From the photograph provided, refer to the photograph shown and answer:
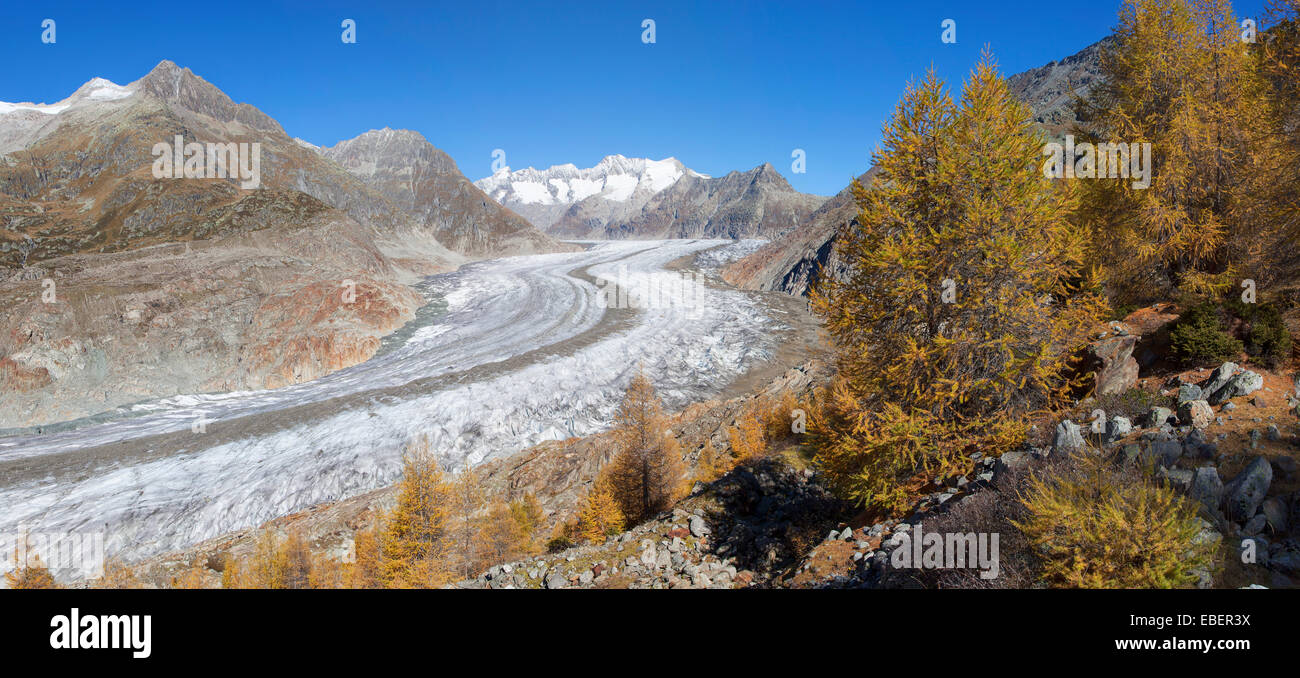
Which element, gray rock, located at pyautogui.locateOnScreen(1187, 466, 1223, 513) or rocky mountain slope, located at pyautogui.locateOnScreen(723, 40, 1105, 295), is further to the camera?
rocky mountain slope, located at pyautogui.locateOnScreen(723, 40, 1105, 295)

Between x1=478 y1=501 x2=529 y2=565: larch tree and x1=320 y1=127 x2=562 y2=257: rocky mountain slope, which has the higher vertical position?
x1=320 y1=127 x2=562 y2=257: rocky mountain slope

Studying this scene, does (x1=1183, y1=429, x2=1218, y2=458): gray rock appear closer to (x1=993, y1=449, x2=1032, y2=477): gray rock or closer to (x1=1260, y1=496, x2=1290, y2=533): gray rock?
(x1=1260, y1=496, x2=1290, y2=533): gray rock

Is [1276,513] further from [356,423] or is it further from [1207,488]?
[356,423]

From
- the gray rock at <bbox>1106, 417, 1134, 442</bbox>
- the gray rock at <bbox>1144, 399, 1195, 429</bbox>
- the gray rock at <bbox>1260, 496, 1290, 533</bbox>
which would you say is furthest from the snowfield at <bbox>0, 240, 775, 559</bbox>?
the gray rock at <bbox>1260, 496, 1290, 533</bbox>

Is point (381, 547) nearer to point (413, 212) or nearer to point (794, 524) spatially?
point (794, 524)
